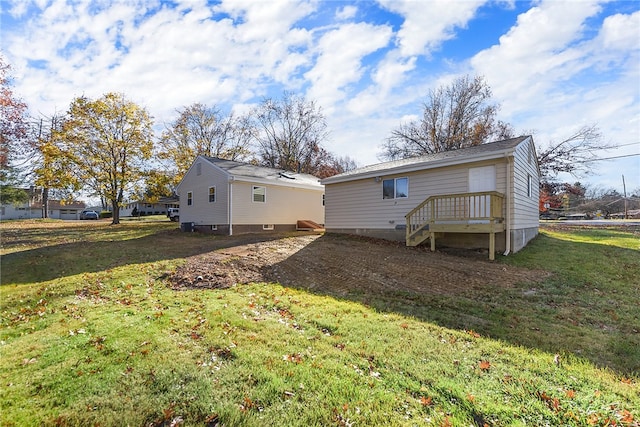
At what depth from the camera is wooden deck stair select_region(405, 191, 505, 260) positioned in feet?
30.7

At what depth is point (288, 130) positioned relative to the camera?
3391 cm

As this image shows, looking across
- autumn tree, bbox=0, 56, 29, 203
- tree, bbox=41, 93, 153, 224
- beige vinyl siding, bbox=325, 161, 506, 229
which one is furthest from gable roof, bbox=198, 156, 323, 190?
autumn tree, bbox=0, 56, 29, 203

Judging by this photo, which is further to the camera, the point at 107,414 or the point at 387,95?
the point at 387,95

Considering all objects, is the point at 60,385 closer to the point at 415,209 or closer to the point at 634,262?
the point at 415,209

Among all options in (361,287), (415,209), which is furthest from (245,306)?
(415,209)

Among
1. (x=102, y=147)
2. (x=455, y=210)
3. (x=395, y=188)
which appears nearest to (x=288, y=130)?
(x=102, y=147)

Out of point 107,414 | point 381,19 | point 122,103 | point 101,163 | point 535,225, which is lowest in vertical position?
point 107,414

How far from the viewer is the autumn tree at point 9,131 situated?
17.7 metres

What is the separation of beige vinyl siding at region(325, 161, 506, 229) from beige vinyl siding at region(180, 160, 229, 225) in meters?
5.79

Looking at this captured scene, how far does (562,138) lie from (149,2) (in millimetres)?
27348

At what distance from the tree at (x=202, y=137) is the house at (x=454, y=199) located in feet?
62.0

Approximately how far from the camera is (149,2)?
26.2 ft

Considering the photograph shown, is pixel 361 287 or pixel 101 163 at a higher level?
pixel 101 163

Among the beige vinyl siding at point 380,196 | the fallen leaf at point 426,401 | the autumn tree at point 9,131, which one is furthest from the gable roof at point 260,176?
the fallen leaf at point 426,401
